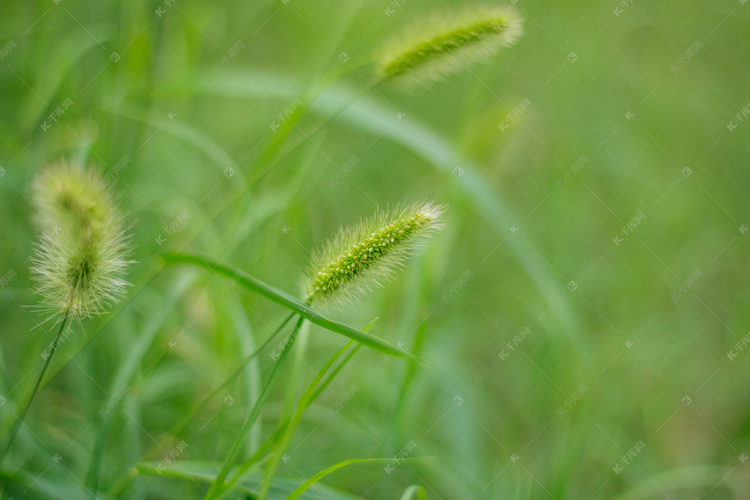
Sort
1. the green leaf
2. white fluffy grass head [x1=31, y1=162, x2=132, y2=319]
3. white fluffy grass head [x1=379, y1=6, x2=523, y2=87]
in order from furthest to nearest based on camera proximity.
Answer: white fluffy grass head [x1=379, y1=6, x2=523, y2=87]
the green leaf
white fluffy grass head [x1=31, y1=162, x2=132, y2=319]

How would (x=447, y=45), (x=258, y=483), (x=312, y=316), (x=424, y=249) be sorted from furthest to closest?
(x=424, y=249) → (x=447, y=45) → (x=258, y=483) → (x=312, y=316)

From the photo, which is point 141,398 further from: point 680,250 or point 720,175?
point 720,175

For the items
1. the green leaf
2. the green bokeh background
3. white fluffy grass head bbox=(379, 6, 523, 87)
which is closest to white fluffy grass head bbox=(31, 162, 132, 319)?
the green bokeh background

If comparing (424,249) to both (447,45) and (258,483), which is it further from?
(258,483)

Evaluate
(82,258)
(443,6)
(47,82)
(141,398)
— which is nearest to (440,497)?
(141,398)

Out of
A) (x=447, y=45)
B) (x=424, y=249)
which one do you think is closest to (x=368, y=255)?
(x=447, y=45)

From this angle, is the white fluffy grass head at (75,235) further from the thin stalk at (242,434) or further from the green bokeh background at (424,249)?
the thin stalk at (242,434)

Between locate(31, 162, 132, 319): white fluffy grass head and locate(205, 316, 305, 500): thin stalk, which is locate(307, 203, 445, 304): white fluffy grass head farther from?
locate(31, 162, 132, 319): white fluffy grass head
